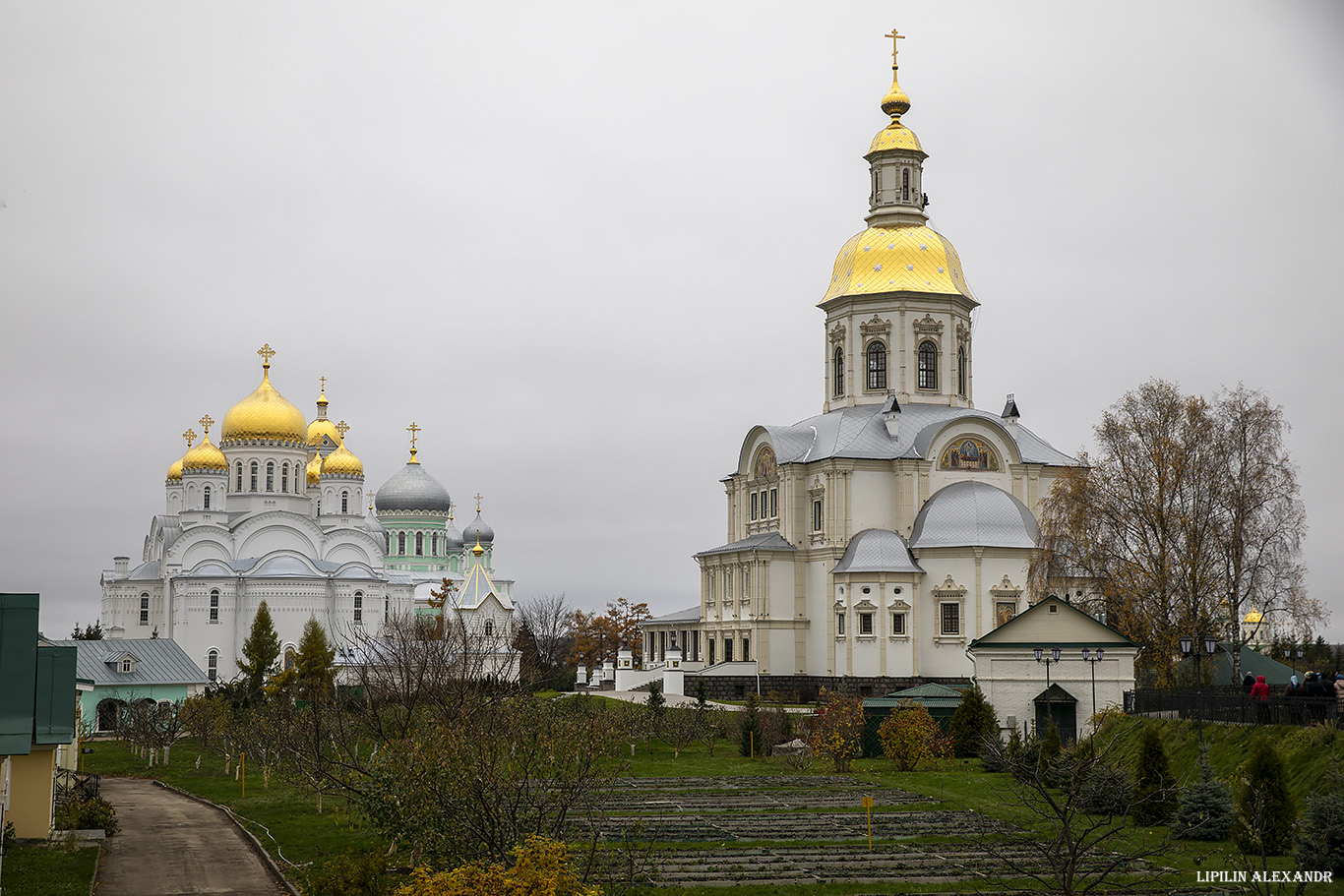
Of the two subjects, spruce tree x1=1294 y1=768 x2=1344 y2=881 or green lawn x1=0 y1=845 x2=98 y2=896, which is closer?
spruce tree x1=1294 y1=768 x2=1344 y2=881

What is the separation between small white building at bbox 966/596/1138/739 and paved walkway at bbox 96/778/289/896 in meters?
16.7

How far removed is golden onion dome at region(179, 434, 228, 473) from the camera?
68688mm

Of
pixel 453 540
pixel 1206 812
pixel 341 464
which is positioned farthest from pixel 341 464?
pixel 1206 812

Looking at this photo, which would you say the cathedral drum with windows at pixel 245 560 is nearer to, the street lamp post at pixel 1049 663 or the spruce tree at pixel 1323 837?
the street lamp post at pixel 1049 663

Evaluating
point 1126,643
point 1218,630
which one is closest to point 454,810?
point 1126,643

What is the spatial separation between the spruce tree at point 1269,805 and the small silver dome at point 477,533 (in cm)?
7703

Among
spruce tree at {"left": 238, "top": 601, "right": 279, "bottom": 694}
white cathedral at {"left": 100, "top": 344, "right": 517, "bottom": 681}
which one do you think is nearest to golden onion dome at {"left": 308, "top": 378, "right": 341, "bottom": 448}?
white cathedral at {"left": 100, "top": 344, "right": 517, "bottom": 681}

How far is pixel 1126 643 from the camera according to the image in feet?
103

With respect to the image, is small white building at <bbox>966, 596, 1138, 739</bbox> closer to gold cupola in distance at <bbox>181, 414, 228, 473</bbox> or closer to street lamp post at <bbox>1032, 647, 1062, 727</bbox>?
street lamp post at <bbox>1032, 647, 1062, 727</bbox>

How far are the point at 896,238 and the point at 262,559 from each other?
101ft

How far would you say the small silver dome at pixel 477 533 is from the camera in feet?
305

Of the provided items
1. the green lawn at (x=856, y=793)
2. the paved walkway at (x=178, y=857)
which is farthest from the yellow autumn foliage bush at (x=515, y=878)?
the paved walkway at (x=178, y=857)

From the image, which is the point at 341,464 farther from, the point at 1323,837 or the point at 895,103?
the point at 1323,837

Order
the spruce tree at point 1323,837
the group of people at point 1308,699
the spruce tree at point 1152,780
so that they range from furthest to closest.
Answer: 1. the group of people at point 1308,699
2. the spruce tree at point 1152,780
3. the spruce tree at point 1323,837
